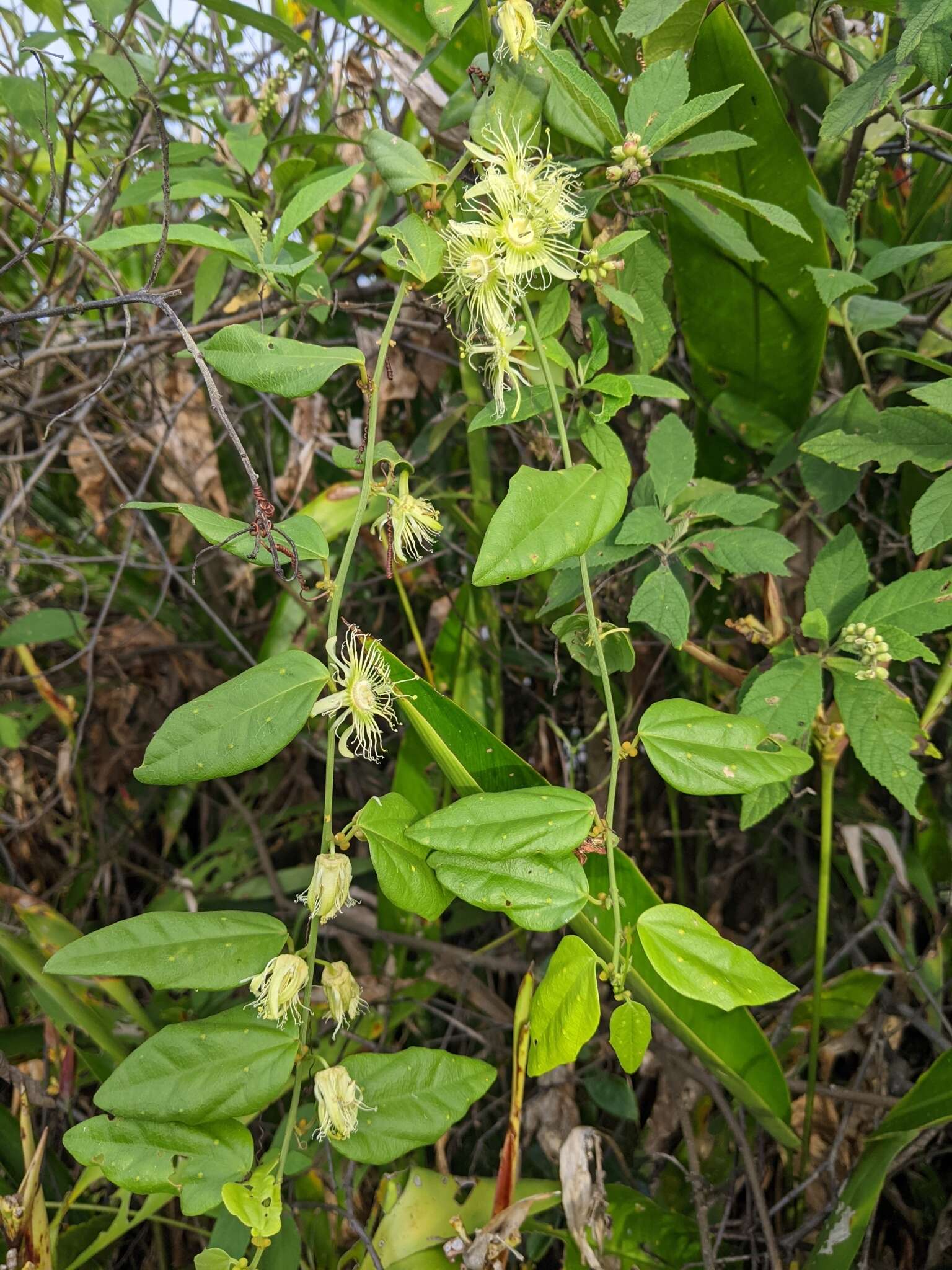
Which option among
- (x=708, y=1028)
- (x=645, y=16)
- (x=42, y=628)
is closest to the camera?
(x=645, y=16)

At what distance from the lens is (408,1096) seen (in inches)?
20.1

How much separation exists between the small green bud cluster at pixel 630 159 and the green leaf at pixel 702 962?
1.41ft

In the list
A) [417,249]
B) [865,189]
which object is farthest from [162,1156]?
[865,189]

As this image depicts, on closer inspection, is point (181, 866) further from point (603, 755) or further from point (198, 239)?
point (198, 239)

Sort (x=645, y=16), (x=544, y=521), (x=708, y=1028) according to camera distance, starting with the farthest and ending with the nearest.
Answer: (x=708, y=1028)
(x=645, y=16)
(x=544, y=521)

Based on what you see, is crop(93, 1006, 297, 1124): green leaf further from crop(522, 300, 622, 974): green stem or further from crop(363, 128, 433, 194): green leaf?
crop(363, 128, 433, 194): green leaf

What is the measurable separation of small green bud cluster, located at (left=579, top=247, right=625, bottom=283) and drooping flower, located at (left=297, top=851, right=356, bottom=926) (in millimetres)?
363

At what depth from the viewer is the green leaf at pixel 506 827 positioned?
451 mm

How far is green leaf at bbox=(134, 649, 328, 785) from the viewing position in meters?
0.43

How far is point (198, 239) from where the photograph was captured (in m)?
0.54

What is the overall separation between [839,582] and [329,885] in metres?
0.41

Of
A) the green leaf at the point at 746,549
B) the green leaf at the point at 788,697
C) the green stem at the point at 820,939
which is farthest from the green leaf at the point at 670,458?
the green stem at the point at 820,939

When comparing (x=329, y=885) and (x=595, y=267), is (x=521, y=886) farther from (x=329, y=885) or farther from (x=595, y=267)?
(x=595, y=267)

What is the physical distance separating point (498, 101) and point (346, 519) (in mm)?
394
